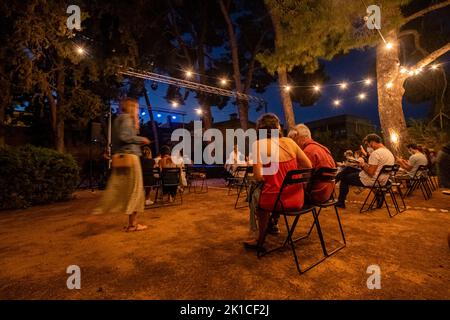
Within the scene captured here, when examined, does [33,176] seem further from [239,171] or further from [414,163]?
[414,163]

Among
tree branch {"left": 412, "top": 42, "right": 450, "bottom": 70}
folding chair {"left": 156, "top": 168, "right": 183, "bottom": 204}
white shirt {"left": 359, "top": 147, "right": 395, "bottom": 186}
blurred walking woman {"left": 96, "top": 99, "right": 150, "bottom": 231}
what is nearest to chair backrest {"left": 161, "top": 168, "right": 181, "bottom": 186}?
folding chair {"left": 156, "top": 168, "right": 183, "bottom": 204}

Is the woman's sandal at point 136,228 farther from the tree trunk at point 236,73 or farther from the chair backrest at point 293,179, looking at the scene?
the tree trunk at point 236,73

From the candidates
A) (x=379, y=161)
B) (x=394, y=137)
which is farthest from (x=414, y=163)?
(x=394, y=137)

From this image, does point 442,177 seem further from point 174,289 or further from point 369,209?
point 174,289

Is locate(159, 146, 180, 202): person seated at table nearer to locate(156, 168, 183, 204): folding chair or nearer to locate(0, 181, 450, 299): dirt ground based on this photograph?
locate(156, 168, 183, 204): folding chair

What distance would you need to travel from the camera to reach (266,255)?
263cm

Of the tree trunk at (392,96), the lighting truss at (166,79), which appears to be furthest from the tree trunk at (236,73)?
the tree trunk at (392,96)

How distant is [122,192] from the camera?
11.0ft

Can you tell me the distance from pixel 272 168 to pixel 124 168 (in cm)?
197

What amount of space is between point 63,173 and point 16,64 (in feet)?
11.1

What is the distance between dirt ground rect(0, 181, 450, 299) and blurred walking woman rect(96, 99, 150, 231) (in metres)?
0.43

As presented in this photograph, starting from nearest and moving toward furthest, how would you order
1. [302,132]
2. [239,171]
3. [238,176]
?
[302,132]
[238,176]
[239,171]
